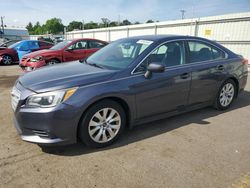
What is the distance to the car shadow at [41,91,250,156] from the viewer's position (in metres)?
3.26

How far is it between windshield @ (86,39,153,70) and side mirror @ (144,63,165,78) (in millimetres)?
322

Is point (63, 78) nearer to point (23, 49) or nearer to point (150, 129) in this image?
point (150, 129)

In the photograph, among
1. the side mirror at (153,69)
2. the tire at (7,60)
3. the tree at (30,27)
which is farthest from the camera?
the tree at (30,27)

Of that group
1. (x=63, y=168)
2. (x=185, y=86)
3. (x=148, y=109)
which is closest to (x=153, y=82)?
(x=148, y=109)

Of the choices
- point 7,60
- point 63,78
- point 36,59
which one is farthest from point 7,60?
point 63,78

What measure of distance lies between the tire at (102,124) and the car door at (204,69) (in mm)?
1577

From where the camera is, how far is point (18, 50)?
1239cm

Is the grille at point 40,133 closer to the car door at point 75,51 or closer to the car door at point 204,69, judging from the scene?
the car door at point 204,69

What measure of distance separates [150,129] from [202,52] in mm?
1861

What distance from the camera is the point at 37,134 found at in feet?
9.84

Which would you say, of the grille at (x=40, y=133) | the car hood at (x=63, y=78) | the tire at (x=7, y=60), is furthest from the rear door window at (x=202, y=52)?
the tire at (x=7, y=60)

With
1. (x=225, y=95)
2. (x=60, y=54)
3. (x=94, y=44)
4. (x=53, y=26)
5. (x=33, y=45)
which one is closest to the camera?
(x=225, y=95)

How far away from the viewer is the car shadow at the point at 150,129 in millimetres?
3263

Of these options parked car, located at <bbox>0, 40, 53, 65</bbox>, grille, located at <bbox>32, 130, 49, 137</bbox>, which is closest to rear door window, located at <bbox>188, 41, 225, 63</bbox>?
grille, located at <bbox>32, 130, 49, 137</bbox>
